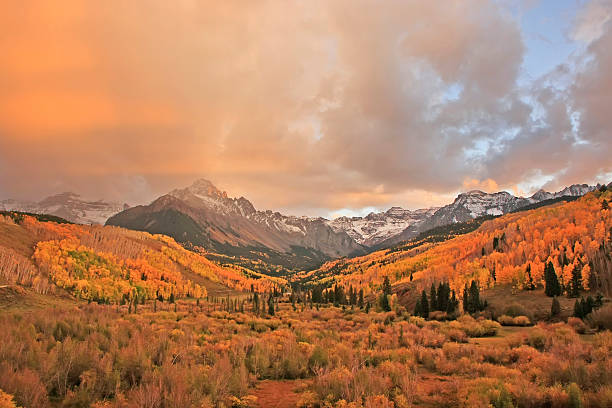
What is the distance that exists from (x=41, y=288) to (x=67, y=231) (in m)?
84.5

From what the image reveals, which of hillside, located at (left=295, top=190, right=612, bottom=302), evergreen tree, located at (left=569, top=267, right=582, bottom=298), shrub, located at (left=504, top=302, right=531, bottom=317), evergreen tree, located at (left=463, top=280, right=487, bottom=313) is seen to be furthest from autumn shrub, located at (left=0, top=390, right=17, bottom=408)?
hillside, located at (left=295, top=190, right=612, bottom=302)

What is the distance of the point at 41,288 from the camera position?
85.6 metres

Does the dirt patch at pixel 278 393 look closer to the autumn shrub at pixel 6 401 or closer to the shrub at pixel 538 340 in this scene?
the autumn shrub at pixel 6 401

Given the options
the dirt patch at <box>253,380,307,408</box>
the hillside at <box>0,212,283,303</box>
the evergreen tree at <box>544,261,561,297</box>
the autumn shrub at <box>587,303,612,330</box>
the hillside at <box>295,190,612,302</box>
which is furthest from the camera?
the hillside at <box>0,212,283,303</box>

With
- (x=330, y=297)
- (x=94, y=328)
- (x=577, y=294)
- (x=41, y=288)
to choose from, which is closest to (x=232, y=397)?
(x=94, y=328)

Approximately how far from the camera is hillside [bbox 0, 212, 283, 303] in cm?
9281

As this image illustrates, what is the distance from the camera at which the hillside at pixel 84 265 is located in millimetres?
92812

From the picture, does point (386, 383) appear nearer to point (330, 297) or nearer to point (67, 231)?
point (330, 297)

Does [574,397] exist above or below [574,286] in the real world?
above

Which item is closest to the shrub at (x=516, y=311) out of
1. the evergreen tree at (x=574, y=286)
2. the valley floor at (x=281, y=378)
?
the evergreen tree at (x=574, y=286)

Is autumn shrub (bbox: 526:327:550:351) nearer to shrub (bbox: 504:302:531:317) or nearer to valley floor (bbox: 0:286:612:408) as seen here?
valley floor (bbox: 0:286:612:408)

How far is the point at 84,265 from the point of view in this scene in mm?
125562

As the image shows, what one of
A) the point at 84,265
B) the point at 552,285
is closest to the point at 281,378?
the point at 552,285

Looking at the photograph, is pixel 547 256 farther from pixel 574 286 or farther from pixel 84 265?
pixel 84 265
